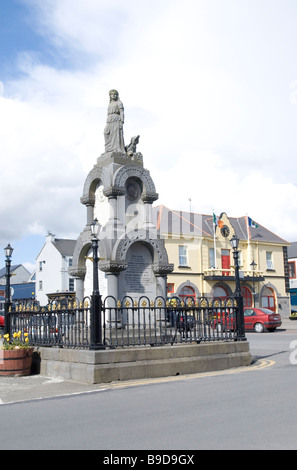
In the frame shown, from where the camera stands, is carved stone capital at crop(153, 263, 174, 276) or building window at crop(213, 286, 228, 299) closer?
carved stone capital at crop(153, 263, 174, 276)

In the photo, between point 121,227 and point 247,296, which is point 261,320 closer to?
point 247,296

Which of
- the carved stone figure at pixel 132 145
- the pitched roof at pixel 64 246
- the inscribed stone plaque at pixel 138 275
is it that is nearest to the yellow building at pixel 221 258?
the pitched roof at pixel 64 246

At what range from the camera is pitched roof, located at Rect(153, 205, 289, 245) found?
4238cm

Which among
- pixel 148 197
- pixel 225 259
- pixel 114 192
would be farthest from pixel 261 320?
pixel 114 192

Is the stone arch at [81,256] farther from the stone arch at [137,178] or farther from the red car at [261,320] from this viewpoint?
the red car at [261,320]

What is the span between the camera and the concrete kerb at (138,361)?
403 inches

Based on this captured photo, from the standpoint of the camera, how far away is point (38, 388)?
9836mm

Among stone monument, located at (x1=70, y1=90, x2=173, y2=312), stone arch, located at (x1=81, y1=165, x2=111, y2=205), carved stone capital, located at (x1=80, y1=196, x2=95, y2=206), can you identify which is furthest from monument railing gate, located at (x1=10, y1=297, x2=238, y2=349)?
stone arch, located at (x1=81, y1=165, x2=111, y2=205)

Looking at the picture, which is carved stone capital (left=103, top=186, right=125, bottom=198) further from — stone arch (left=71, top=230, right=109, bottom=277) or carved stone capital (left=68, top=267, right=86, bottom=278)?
carved stone capital (left=68, top=267, right=86, bottom=278)

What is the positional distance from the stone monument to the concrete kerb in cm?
233

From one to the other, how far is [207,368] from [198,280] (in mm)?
30172

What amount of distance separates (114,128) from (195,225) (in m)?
29.9
